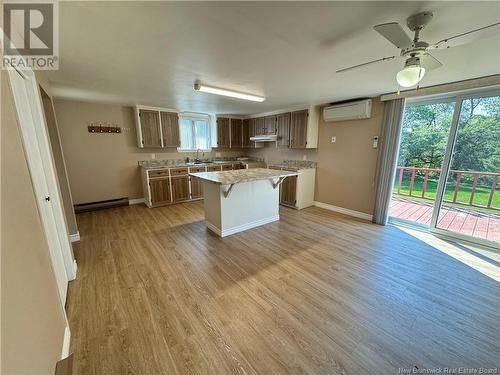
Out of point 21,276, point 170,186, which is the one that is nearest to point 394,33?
point 21,276

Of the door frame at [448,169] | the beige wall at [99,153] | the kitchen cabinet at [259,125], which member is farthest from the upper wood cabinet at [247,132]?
the door frame at [448,169]

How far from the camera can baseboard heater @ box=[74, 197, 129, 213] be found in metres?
4.30

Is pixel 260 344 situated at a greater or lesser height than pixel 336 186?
lesser

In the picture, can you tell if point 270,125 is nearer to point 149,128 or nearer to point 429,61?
point 149,128

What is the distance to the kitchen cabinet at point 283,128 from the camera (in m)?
4.95

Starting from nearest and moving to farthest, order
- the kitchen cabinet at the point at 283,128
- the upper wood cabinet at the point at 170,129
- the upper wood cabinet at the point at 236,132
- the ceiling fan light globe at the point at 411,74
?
the ceiling fan light globe at the point at 411,74
the upper wood cabinet at the point at 170,129
the kitchen cabinet at the point at 283,128
the upper wood cabinet at the point at 236,132

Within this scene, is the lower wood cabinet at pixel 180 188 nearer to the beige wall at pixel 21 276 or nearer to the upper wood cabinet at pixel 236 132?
the upper wood cabinet at pixel 236 132

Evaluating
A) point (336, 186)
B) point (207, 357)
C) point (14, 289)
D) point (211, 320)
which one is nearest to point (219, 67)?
point (14, 289)

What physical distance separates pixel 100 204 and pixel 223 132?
355 cm

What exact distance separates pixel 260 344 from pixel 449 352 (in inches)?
53.4

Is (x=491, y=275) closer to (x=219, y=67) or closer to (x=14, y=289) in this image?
(x=219, y=67)

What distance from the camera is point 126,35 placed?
1640 millimetres

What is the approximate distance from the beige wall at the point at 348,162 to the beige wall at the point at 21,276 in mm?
4509

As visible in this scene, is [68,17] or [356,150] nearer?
[68,17]
